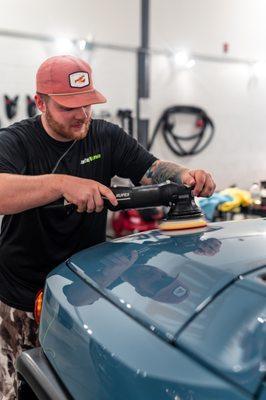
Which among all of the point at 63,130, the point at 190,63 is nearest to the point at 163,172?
the point at 63,130

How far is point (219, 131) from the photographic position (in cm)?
498

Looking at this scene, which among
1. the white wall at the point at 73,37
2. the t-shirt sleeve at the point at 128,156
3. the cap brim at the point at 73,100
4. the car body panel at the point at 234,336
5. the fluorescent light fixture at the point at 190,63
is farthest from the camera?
the fluorescent light fixture at the point at 190,63

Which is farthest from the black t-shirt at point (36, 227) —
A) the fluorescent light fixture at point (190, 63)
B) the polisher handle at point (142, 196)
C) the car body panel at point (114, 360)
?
the fluorescent light fixture at point (190, 63)

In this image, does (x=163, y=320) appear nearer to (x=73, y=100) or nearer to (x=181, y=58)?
(x=73, y=100)

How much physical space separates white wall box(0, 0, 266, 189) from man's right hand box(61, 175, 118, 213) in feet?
9.07

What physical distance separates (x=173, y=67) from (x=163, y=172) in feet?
10.4

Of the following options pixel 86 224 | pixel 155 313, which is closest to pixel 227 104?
pixel 86 224

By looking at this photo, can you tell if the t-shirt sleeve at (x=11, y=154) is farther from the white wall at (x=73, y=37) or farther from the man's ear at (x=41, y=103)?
the white wall at (x=73, y=37)

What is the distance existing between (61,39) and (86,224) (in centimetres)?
275

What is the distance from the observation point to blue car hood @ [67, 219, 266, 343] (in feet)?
2.52

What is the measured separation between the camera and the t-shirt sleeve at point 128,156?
1741 mm

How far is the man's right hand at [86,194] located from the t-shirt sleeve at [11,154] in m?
0.28

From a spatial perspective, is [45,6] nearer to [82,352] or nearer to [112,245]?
[112,245]

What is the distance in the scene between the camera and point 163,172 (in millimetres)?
1639
